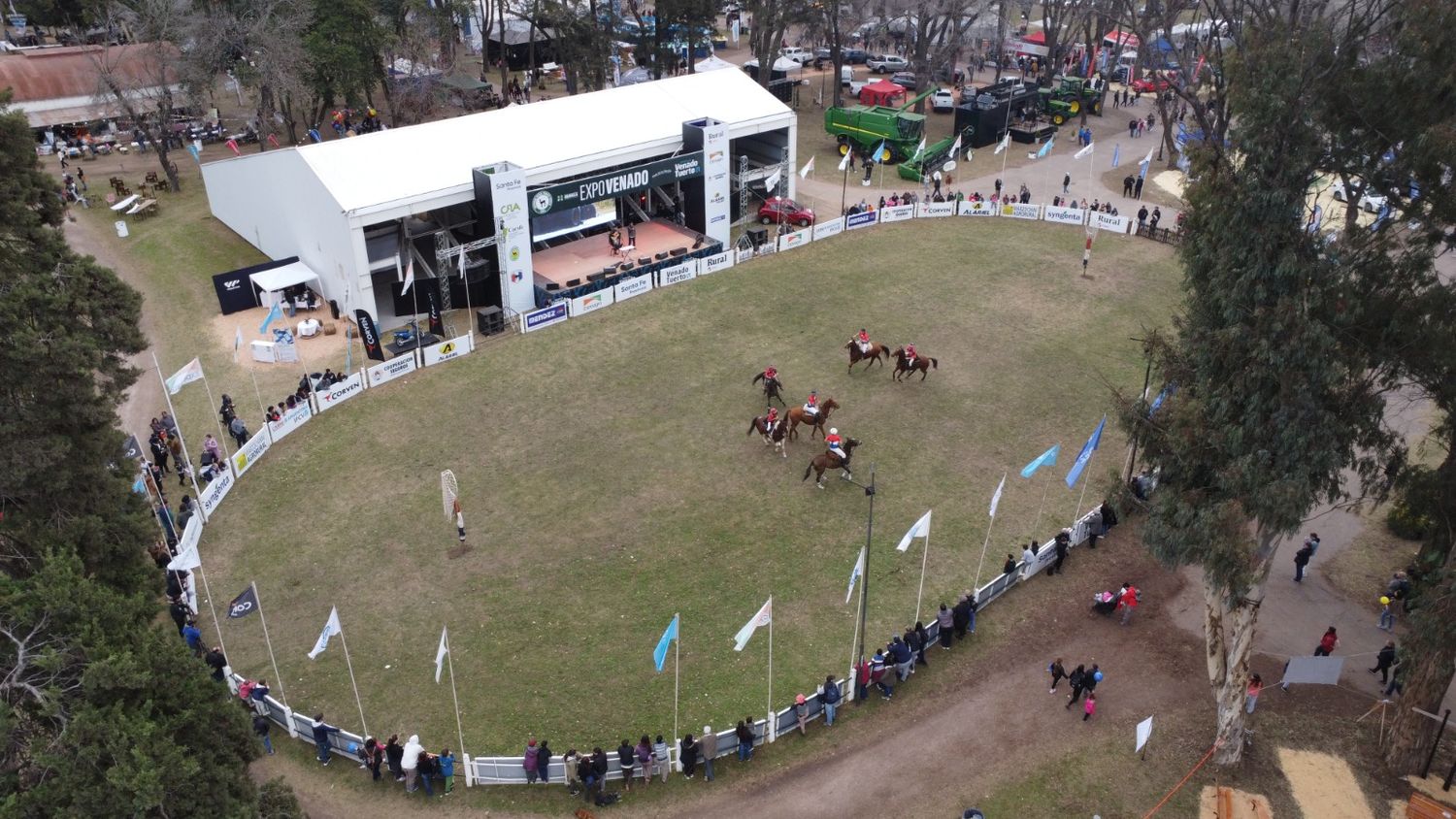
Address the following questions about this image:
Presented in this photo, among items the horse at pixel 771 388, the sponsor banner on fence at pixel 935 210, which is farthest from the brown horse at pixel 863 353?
the sponsor banner on fence at pixel 935 210

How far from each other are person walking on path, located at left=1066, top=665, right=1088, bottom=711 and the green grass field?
350cm

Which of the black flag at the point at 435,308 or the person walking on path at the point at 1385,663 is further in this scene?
the black flag at the point at 435,308

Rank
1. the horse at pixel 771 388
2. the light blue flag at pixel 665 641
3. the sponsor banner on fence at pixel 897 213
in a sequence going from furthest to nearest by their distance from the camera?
the sponsor banner on fence at pixel 897 213, the horse at pixel 771 388, the light blue flag at pixel 665 641

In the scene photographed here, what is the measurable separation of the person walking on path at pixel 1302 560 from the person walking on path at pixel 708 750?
13.7m

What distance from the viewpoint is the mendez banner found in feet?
76.7

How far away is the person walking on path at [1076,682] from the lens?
18.2 meters

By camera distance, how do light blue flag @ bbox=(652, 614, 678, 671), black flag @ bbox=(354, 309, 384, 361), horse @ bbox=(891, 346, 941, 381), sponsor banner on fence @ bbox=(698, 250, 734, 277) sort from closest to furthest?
light blue flag @ bbox=(652, 614, 678, 671), horse @ bbox=(891, 346, 941, 381), black flag @ bbox=(354, 309, 384, 361), sponsor banner on fence @ bbox=(698, 250, 734, 277)

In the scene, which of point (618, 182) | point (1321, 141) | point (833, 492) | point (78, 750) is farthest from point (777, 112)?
point (78, 750)

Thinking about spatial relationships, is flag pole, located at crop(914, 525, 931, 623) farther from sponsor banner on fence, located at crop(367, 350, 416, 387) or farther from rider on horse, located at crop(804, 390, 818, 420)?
sponsor banner on fence, located at crop(367, 350, 416, 387)

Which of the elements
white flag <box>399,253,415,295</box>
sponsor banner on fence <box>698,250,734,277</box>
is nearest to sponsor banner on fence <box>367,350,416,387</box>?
white flag <box>399,253,415,295</box>

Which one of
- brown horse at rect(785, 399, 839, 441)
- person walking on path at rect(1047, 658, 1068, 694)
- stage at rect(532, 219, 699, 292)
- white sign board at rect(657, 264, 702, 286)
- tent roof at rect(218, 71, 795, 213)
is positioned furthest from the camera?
white sign board at rect(657, 264, 702, 286)

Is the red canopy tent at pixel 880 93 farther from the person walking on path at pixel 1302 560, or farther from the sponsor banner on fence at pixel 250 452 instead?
the sponsor banner on fence at pixel 250 452

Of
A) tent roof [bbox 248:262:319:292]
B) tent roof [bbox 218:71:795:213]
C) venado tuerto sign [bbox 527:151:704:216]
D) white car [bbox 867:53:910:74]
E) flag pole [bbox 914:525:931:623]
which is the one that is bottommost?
flag pole [bbox 914:525:931:623]

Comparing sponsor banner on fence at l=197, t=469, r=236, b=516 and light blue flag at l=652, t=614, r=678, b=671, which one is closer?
light blue flag at l=652, t=614, r=678, b=671
